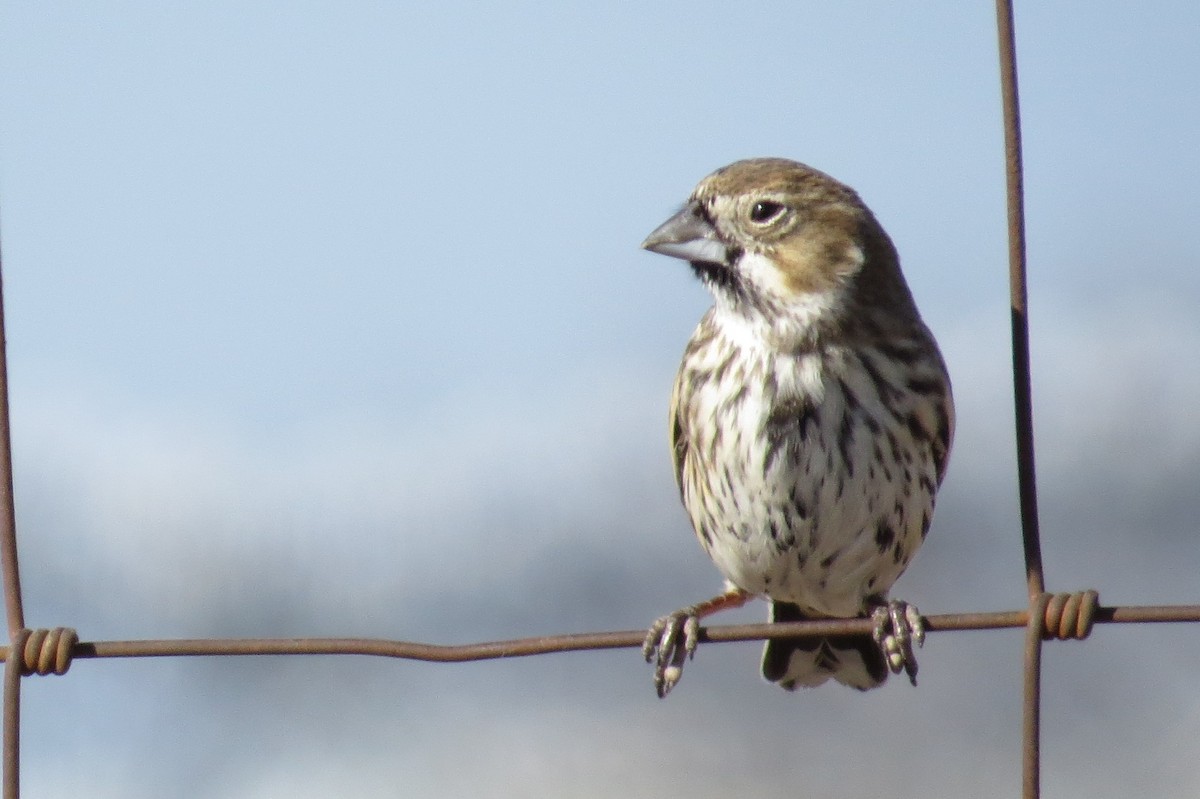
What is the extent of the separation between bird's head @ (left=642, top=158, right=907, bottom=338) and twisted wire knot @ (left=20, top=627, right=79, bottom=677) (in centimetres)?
177

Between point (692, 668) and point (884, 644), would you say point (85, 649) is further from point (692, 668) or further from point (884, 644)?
point (692, 668)

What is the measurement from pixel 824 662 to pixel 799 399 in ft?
3.45

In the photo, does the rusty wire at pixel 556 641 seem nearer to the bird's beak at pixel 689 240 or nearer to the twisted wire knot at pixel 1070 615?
the twisted wire knot at pixel 1070 615

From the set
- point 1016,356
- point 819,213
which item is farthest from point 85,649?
point 819,213

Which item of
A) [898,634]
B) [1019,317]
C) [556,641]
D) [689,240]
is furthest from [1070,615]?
[689,240]

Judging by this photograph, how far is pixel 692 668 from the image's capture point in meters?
11.0

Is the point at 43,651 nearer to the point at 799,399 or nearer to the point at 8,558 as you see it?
the point at 8,558

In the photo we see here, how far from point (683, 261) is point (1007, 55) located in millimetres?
1747

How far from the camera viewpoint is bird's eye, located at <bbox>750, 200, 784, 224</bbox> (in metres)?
4.45

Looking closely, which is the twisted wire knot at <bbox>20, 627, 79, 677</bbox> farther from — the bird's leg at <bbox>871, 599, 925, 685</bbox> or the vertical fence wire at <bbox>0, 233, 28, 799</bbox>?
the bird's leg at <bbox>871, 599, 925, 685</bbox>

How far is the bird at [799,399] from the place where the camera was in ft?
13.7

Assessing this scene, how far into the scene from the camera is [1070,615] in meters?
2.82

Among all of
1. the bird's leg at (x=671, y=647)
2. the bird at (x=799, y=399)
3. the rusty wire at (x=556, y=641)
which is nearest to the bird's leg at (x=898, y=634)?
the bird at (x=799, y=399)

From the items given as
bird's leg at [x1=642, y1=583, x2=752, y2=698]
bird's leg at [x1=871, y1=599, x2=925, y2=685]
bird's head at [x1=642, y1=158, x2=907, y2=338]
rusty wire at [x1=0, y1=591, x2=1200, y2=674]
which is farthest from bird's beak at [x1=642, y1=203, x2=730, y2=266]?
rusty wire at [x1=0, y1=591, x2=1200, y2=674]
